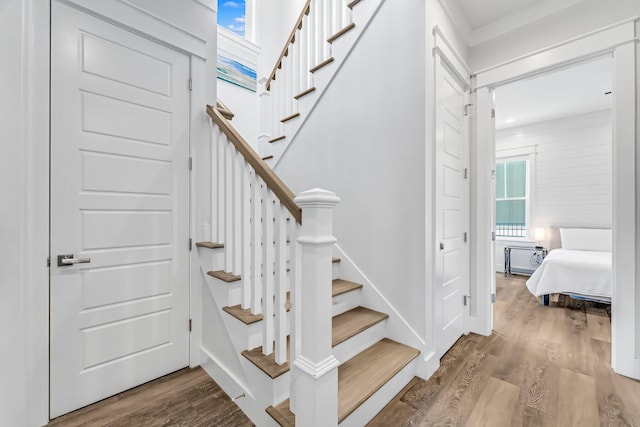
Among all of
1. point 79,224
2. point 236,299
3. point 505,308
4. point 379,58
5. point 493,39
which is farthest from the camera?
point 505,308

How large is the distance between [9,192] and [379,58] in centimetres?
242

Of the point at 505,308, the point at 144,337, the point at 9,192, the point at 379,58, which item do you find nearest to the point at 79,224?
the point at 9,192

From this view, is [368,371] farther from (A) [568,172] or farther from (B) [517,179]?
(B) [517,179]

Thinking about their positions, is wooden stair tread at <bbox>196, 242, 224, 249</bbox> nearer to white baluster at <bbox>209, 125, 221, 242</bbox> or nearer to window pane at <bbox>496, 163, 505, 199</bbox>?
white baluster at <bbox>209, 125, 221, 242</bbox>

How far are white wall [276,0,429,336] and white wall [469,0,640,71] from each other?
3.64 feet


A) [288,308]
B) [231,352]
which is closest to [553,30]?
[288,308]

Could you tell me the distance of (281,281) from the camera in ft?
4.41

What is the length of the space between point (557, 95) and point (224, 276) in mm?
5086

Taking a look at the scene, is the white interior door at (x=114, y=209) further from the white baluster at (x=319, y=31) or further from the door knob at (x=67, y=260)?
the white baluster at (x=319, y=31)

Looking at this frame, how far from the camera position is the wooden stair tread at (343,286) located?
2059 millimetres

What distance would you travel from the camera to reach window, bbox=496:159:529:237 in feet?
17.7

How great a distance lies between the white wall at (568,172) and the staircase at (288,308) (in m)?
4.28

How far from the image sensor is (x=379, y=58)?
2164 mm

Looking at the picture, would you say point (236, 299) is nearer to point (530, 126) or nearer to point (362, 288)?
point (362, 288)
